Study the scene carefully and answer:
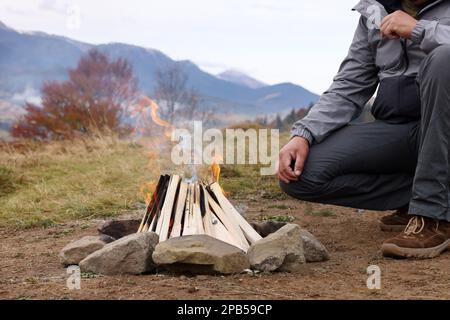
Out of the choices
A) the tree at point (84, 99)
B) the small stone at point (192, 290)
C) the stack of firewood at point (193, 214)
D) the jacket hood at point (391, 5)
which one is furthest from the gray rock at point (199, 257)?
the tree at point (84, 99)

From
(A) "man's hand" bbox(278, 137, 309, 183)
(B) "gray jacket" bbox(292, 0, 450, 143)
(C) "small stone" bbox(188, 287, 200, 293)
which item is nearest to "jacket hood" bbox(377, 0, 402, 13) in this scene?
(B) "gray jacket" bbox(292, 0, 450, 143)

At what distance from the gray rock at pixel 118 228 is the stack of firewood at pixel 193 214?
325 mm

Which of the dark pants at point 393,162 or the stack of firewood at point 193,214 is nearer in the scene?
the dark pants at point 393,162

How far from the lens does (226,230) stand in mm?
3496

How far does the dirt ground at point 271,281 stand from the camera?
2.57 metres

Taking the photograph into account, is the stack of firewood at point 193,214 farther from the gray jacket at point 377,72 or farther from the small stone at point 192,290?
the small stone at point 192,290

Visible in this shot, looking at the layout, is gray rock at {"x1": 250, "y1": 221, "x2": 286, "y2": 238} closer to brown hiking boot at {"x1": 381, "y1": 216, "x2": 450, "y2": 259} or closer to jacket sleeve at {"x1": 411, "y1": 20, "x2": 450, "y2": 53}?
brown hiking boot at {"x1": 381, "y1": 216, "x2": 450, "y2": 259}

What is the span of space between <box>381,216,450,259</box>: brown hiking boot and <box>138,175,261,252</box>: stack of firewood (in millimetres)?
759

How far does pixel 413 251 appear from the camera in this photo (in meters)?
3.20

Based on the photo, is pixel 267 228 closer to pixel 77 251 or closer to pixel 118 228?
pixel 118 228
